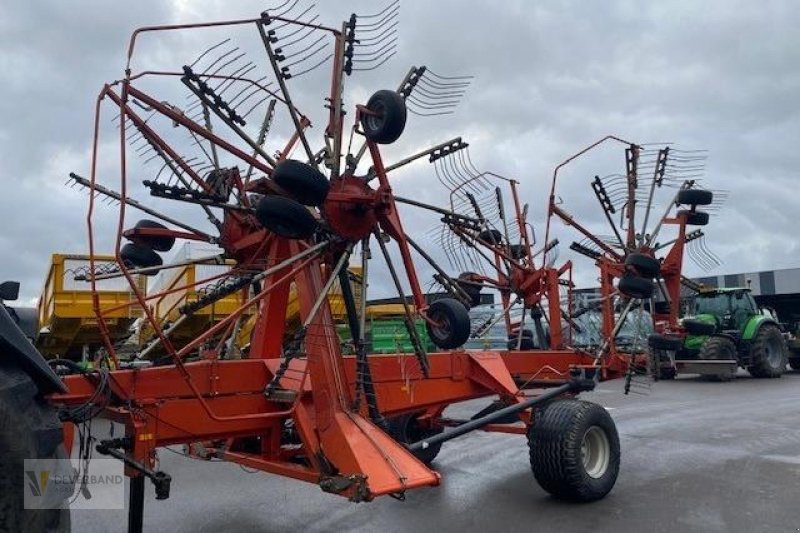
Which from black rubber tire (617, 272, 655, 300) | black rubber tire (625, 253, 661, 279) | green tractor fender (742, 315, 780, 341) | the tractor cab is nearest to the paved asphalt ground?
black rubber tire (617, 272, 655, 300)

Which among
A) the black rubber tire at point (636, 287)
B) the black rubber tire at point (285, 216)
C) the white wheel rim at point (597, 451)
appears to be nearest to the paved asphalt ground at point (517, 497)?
the white wheel rim at point (597, 451)

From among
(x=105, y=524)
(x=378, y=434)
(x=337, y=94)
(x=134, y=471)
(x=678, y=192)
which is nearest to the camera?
(x=134, y=471)

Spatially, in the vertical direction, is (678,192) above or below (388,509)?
above

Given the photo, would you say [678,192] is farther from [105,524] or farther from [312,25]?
[105,524]

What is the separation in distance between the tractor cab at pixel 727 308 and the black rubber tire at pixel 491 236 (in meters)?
12.8

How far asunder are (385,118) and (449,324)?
5.01 feet

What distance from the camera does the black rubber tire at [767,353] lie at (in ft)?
62.8

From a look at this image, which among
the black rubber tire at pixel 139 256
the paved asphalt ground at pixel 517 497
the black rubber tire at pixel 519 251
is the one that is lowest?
the paved asphalt ground at pixel 517 497

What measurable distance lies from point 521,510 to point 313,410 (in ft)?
8.19

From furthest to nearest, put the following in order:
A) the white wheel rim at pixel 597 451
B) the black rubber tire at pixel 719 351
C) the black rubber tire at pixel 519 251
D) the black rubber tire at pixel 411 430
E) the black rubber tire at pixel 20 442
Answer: the black rubber tire at pixel 719 351, the black rubber tire at pixel 519 251, the black rubber tire at pixel 411 430, the white wheel rim at pixel 597 451, the black rubber tire at pixel 20 442

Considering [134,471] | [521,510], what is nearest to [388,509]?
[521,510]

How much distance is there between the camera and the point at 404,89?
5480 mm

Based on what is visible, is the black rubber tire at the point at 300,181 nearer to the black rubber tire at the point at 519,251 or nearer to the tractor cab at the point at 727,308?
the black rubber tire at the point at 519,251

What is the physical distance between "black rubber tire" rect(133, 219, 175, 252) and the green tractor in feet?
50.9
